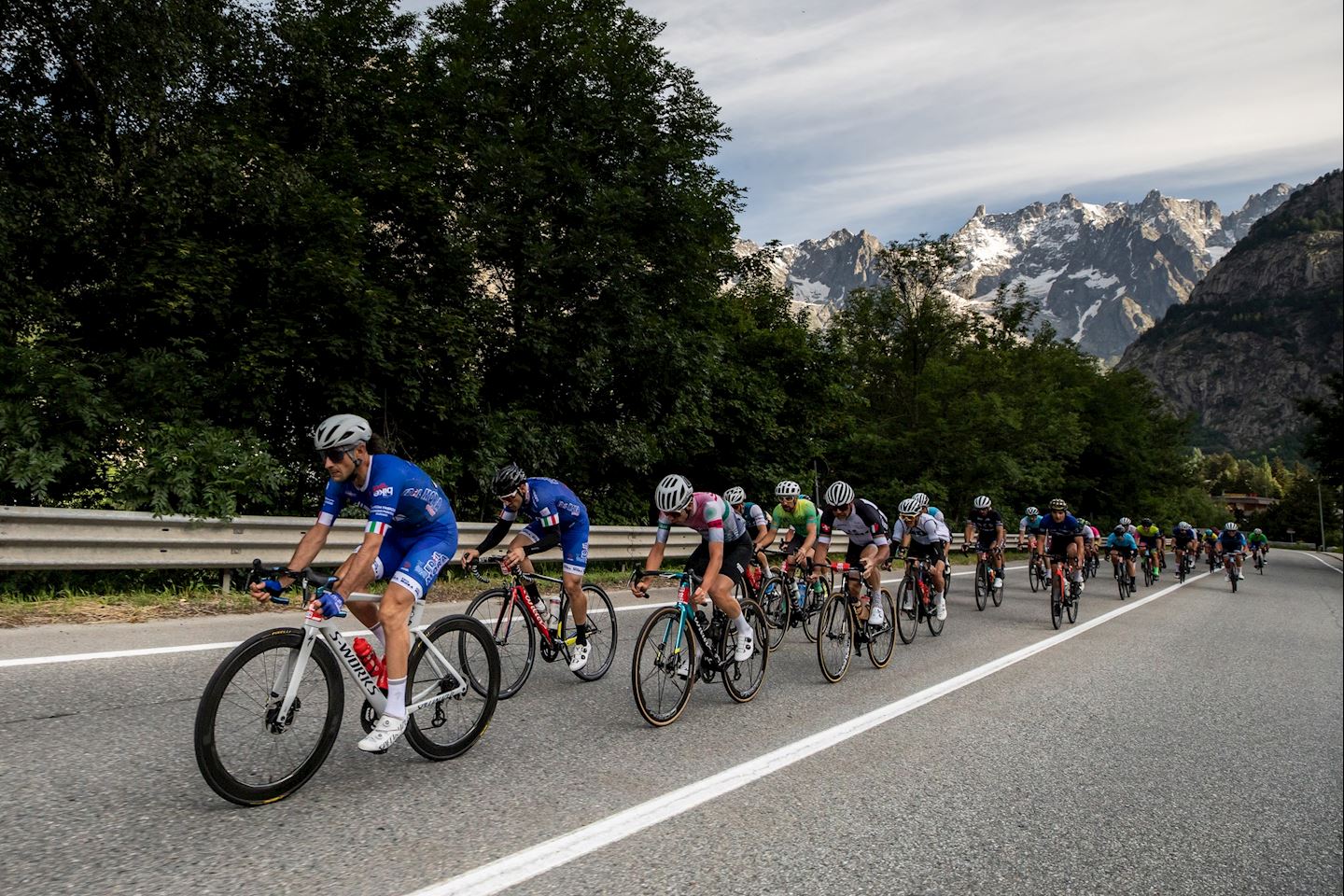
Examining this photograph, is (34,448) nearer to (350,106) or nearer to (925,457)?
(350,106)

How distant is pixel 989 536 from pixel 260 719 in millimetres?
13803

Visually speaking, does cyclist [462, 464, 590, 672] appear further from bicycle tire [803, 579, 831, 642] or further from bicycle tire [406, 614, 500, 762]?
bicycle tire [803, 579, 831, 642]

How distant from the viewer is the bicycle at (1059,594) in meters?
12.0

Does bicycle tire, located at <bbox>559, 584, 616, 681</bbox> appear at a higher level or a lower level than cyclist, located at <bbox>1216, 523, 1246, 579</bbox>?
higher

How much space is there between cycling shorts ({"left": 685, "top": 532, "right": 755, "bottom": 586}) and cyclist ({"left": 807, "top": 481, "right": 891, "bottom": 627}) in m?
1.39

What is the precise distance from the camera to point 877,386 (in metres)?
38.3

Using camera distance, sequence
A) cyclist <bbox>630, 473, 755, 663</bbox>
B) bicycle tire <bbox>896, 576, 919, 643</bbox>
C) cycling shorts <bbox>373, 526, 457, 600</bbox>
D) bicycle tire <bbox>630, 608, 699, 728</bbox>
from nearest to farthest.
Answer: cycling shorts <bbox>373, 526, 457, 600</bbox>, bicycle tire <bbox>630, 608, 699, 728</bbox>, cyclist <bbox>630, 473, 755, 663</bbox>, bicycle tire <bbox>896, 576, 919, 643</bbox>

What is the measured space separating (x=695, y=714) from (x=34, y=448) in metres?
7.88

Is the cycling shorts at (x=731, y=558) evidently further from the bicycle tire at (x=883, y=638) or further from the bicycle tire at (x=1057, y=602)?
the bicycle tire at (x=1057, y=602)

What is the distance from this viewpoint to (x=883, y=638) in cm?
830

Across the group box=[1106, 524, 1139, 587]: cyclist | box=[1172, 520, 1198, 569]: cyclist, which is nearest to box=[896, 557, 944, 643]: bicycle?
box=[1106, 524, 1139, 587]: cyclist

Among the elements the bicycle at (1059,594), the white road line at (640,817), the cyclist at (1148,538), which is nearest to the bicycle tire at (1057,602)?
the bicycle at (1059,594)

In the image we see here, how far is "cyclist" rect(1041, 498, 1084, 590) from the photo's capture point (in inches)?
516

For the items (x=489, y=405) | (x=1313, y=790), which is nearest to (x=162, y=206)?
(x=489, y=405)
